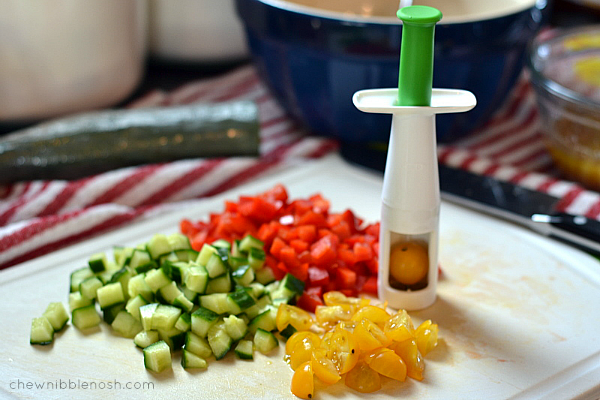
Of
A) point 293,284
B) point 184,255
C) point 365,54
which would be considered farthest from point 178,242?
point 365,54

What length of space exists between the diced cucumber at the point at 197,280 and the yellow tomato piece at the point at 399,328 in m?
0.32

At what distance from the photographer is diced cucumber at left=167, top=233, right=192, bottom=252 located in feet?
4.32

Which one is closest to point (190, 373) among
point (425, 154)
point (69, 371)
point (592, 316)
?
point (69, 371)

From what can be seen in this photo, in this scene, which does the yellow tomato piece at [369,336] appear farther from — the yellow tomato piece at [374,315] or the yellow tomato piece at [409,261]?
the yellow tomato piece at [409,261]

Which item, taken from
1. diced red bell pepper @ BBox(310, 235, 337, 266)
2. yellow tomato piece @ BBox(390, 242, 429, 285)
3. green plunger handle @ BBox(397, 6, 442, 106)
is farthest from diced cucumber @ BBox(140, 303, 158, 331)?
green plunger handle @ BBox(397, 6, 442, 106)

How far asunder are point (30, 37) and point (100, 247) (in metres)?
0.67

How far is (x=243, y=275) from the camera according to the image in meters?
1.24

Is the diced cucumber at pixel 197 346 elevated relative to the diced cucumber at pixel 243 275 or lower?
lower

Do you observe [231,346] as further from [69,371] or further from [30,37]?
[30,37]

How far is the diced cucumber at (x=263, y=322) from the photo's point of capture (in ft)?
3.89

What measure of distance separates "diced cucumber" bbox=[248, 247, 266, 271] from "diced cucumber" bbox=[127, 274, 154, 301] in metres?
0.20

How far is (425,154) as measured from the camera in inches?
44.5

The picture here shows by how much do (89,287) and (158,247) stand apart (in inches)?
5.8

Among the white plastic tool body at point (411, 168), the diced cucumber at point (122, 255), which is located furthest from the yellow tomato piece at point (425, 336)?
the diced cucumber at point (122, 255)
